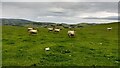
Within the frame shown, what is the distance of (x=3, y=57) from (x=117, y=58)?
1008 centimetres

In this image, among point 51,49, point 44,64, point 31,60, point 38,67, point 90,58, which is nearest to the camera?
point 38,67

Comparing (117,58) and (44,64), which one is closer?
(44,64)

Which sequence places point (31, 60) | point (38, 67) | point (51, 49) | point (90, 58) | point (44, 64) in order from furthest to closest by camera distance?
point (51, 49) → point (90, 58) → point (31, 60) → point (44, 64) → point (38, 67)

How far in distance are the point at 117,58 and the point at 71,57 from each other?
418 centimetres

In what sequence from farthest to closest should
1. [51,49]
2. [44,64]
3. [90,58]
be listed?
[51,49]
[90,58]
[44,64]

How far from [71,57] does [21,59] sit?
4.44 metres

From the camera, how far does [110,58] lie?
22516mm

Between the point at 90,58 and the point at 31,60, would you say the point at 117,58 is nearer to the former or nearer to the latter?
the point at 90,58

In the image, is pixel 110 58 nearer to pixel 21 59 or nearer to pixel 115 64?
pixel 115 64

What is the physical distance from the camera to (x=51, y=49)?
25.9 metres

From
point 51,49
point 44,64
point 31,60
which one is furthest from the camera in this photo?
point 51,49

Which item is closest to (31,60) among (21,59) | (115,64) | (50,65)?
(21,59)

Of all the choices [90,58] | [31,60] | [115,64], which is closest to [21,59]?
[31,60]

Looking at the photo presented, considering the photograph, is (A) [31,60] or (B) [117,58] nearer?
(A) [31,60]
